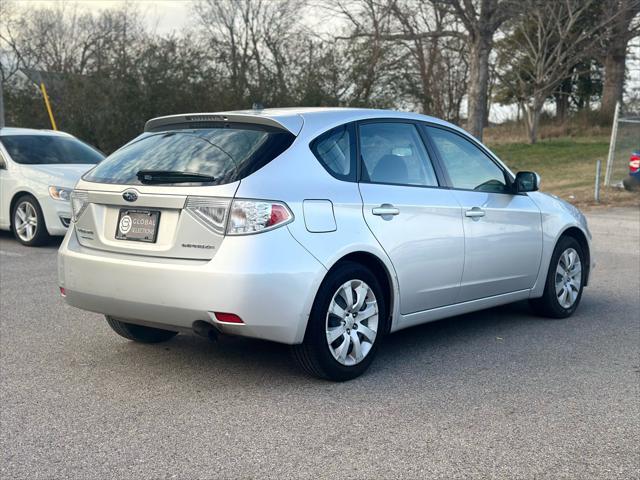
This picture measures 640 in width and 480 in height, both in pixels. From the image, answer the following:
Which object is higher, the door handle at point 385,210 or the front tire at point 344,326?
the door handle at point 385,210

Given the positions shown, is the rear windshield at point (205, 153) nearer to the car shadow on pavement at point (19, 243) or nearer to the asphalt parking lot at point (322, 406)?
the asphalt parking lot at point (322, 406)

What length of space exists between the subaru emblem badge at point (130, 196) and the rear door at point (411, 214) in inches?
54.6

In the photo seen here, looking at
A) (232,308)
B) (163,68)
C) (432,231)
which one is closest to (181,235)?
(232,308)

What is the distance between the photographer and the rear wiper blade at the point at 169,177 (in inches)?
191

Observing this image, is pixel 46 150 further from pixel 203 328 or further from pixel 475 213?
pixel 203 328

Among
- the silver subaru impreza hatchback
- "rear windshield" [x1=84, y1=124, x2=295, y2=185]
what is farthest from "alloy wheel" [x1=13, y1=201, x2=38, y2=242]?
"rear windshield" [x1=84, y1=124, x2=295, y2=185]

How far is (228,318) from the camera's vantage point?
4664 mm

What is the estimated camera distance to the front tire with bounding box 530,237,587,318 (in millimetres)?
7023

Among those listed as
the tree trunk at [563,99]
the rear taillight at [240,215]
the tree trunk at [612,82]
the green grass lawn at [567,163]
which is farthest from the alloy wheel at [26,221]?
the tree trunk at [563,99]

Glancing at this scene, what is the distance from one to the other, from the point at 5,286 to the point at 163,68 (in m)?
16.1

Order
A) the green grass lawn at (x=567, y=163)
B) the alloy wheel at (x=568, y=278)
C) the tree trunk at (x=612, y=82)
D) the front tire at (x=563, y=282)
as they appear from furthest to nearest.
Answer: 1. the tree trunk at (x=612, y=82)
2. the green grass lawn at (x=567, y=163)
3. the alloy wheel at (x=568, y=278)
4. the front tire at (x=563, y=282)

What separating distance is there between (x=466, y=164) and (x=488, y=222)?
47cm

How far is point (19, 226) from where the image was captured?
1152cm

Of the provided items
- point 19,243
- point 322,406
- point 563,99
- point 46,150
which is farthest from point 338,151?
point 563,99
